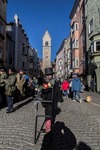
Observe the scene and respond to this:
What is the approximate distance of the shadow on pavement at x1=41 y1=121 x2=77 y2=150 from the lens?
5.39 meters

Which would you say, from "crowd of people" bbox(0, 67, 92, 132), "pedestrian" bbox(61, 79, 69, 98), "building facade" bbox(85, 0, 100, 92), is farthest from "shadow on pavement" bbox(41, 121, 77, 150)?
"building facade" bbox(85, 0, 100, 92)

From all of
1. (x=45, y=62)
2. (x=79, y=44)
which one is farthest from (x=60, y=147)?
(x=45, y=62)

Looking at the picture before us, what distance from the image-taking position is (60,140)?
5973 millimetres

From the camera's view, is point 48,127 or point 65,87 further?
point 65,87

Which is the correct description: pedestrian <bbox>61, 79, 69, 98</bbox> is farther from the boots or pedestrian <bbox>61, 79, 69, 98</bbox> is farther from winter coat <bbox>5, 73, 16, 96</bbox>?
the boots

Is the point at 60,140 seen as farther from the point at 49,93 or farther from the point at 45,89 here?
the point at 45,89

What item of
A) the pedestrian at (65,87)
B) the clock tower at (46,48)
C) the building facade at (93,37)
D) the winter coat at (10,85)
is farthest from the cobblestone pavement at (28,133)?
the clock tower at (46,48)

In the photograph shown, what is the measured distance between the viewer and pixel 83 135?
21.1ft

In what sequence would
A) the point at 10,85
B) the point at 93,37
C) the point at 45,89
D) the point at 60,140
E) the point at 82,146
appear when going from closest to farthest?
1. the point at 82,146
2. the point at 60,140
3. the point at 45,89
4. the point at 10,85
5. the point at 93,37

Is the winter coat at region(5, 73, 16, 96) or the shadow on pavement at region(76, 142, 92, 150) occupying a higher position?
the winter coat at region(5, 73, 16, 96)

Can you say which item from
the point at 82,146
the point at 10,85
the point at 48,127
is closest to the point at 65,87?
the point at 10,85

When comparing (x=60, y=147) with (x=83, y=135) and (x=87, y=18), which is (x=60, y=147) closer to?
(x=83, y=135)

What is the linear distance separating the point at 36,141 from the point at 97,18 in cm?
3021

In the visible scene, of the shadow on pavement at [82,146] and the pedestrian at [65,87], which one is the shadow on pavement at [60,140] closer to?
the shadow on pavement at [82,146]
